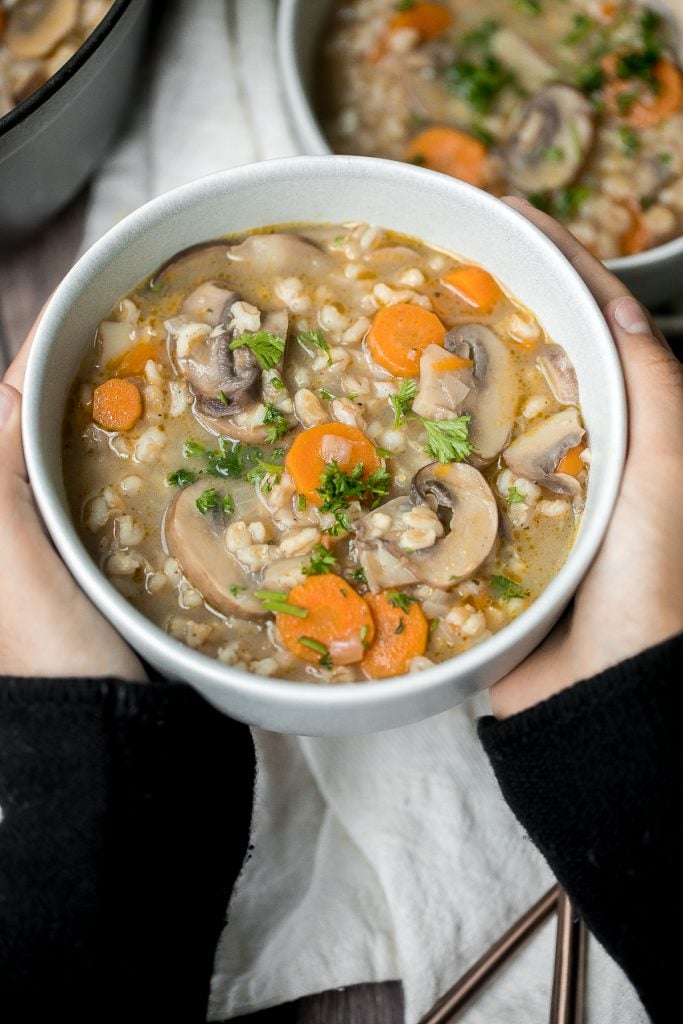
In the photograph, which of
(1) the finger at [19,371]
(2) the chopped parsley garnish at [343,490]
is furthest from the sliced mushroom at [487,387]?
(1) the finger at [19,371]

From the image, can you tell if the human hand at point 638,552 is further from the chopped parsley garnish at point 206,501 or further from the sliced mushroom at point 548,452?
the chopped parsley garnish at point 206,501

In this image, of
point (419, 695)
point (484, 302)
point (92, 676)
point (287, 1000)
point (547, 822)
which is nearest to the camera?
point (419, 695)

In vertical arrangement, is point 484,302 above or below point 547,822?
above

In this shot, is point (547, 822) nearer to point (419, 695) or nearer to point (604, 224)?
point (419, 695)

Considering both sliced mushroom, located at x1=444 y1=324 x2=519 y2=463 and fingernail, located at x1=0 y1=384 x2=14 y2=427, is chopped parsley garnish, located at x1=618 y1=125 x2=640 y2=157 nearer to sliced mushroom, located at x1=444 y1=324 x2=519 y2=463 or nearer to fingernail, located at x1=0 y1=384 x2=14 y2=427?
sliced mushroom, located at x1=444 y1=324 x2=519 y2=463

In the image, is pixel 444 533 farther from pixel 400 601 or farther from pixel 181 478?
pixel 181 478

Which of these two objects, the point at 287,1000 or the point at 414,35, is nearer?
the point at 287,1000

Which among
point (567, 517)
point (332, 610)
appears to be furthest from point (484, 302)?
point (332, 610)
